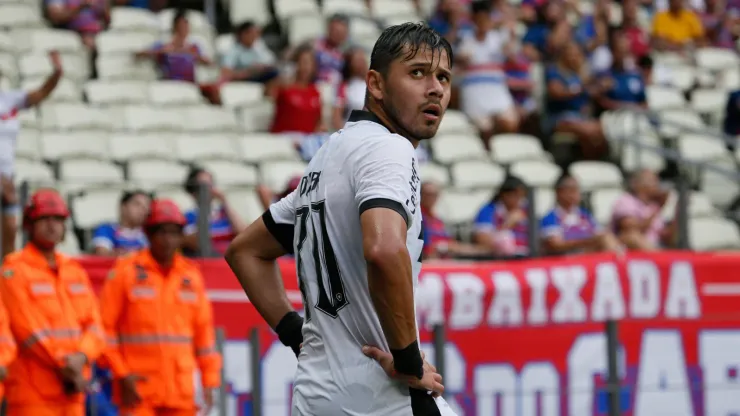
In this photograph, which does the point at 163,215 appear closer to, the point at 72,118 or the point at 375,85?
the point at 72,118

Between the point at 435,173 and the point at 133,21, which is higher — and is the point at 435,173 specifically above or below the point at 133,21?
below

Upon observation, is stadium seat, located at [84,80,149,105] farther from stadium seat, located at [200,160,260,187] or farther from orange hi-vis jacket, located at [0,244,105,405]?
orange hi-vis jacket, located at [0,244,105,405]

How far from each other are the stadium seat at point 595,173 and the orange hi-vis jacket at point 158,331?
545 cm

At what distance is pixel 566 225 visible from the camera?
11125mm

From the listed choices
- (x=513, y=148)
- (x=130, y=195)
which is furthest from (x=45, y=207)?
(x=513, y=148)

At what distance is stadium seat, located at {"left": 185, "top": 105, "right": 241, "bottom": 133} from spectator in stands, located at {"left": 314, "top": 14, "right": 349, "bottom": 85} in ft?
3.82

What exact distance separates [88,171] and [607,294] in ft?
14.8

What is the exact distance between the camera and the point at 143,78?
1307cm

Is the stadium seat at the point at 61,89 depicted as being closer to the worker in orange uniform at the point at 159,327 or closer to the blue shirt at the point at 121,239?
the blue shirt at the point at 121,239

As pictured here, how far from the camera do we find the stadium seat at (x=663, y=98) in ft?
49.6

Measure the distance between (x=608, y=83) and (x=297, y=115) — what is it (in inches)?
160

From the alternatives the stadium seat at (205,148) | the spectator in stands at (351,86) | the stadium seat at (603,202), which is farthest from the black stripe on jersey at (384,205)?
the spectator in stands at (351,86)

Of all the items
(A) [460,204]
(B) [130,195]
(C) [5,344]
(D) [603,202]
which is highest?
(B) [130,195]

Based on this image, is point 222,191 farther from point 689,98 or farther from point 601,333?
point 689,98
